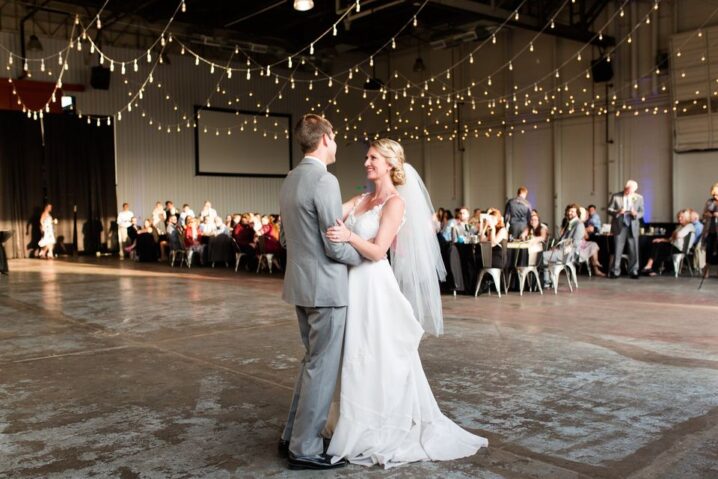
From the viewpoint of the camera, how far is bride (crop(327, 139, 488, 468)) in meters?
2.69

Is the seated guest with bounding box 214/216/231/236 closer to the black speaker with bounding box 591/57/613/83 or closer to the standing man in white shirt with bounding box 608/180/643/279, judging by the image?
the standing man in white shirt with bounding box 608/180/643/279

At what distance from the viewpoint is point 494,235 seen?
324 inches

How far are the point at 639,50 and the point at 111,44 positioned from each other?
12.9 metres

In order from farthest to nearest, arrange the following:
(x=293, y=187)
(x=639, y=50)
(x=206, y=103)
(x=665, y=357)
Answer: (x=206, y=103) < (x=639, y=50) < (x=665, y=357) < (x=293, y=187)

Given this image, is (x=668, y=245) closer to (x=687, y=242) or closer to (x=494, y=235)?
(x=687, y=242)

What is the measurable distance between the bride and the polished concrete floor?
103 millimetres

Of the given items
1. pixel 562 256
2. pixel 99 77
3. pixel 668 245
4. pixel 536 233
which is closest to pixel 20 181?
pixel 99 77

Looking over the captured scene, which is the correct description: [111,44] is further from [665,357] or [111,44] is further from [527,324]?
[665,357]

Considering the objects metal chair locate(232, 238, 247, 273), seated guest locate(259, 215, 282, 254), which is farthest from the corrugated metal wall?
seated guest locate(259, 215, 282, 254)

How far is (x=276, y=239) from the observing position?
37.5 feet

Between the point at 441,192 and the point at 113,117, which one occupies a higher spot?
the point at 113,117

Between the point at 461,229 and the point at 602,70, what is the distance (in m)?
7.45

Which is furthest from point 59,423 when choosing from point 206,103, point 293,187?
point 206,103

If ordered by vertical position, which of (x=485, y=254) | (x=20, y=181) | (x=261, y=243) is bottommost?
(x=485, y=254)
